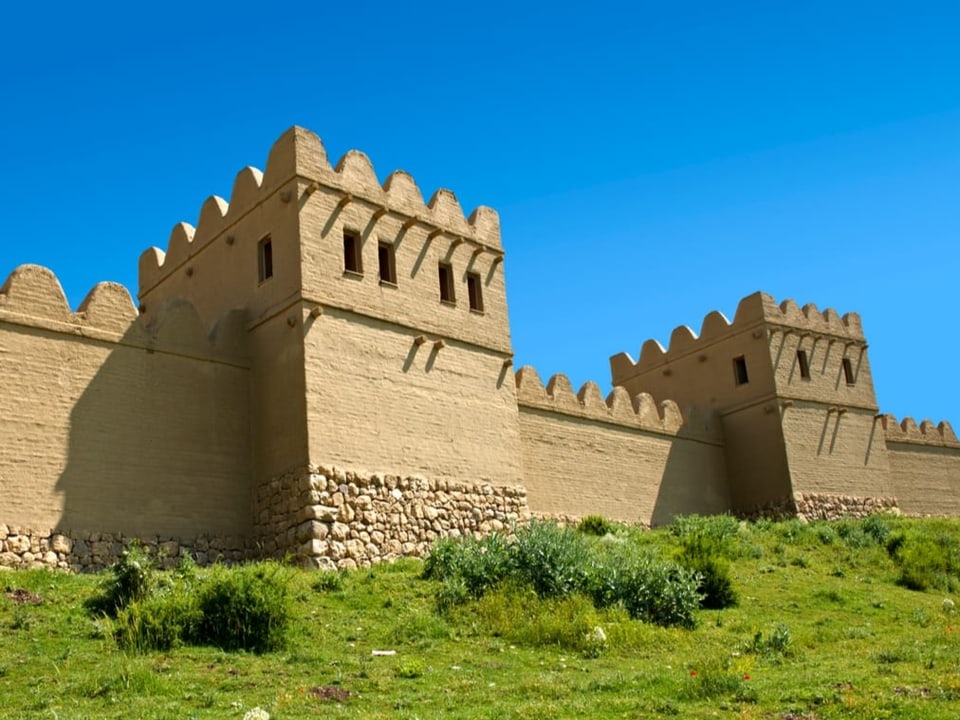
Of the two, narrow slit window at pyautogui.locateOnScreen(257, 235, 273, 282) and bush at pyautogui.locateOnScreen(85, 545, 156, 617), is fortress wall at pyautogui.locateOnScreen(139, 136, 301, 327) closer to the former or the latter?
narrow slit window at pyautogui.locateOnScreen(257, 235, 273, 282)

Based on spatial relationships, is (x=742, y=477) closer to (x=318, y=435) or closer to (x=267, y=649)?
(x=318, y=435)

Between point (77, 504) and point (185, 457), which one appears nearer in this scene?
point (77, 504)

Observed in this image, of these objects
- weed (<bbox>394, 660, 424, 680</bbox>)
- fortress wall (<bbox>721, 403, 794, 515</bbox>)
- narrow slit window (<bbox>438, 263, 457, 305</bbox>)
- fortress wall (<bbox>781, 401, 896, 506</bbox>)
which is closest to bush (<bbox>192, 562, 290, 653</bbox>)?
weed (<bbox>394, 660, 424, 680</bbox>)

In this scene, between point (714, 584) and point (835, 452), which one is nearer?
point (714, 584)

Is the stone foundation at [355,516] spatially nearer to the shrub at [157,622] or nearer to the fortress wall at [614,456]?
the fortress wall at [614,456]

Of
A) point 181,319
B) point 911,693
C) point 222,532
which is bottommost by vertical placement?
point 911,693

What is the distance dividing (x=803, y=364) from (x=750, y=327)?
76.4 inches

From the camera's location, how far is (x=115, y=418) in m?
17.2

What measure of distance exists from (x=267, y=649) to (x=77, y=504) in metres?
5.30

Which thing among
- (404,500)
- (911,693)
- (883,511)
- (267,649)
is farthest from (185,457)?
(883,511)

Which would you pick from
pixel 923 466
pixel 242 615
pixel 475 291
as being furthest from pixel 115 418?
pixel 923 466

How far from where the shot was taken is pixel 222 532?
18109 millimetres

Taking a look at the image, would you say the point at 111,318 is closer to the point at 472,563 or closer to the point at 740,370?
the point at 472,563

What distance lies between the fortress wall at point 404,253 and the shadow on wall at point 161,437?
2.20 m
